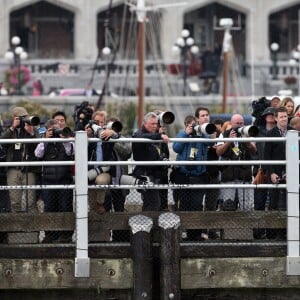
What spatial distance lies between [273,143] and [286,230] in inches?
41.8

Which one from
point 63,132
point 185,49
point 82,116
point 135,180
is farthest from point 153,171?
point 185,49

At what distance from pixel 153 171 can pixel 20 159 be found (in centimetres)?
162

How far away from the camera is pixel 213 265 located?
15.5 meters

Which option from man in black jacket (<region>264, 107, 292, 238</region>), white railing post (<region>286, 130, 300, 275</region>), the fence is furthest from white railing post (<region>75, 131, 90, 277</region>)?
white railing post (<region>286, 130, 300, 275</region>)

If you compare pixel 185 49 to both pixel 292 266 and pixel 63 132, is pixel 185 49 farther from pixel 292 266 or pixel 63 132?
pixel 292 266

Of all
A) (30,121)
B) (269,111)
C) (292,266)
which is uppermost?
(269,111)

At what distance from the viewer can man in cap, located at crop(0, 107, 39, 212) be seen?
16.2 metres

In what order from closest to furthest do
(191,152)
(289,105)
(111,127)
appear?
(111,127) → (191,152) → (289,105)

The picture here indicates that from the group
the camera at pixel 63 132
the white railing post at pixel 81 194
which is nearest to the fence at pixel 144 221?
the white railing post at pixel 81 194

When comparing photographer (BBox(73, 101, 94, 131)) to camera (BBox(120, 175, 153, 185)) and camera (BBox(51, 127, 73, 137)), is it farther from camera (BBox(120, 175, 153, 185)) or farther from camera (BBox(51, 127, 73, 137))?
camera (BBox(120, 175, 153, 185))

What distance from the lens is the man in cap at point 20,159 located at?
16.2 metres

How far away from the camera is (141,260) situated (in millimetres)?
15453

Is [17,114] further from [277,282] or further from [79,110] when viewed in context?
[277,282]

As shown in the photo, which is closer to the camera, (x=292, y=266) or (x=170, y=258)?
(x=170, y=258)
